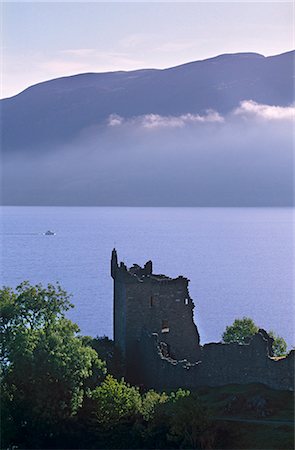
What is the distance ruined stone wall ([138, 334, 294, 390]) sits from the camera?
177 feet

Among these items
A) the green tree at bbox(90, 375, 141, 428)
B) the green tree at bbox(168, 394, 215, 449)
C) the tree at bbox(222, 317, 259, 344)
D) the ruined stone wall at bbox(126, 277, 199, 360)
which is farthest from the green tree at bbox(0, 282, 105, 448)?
the tree at bbox(222, 317, 259, 344)

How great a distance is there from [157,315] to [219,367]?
380 inches

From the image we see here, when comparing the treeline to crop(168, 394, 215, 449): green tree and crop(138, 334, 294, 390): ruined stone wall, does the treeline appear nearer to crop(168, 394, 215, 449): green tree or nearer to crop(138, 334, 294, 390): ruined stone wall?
crop(168, 394, 215, 449): green tree

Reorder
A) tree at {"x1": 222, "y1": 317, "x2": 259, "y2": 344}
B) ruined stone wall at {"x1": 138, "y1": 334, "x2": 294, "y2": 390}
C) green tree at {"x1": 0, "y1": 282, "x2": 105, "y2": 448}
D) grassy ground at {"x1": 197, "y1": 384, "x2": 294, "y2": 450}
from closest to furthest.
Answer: grassy ground at {"x1": 197, "y1": 384, "x2": 294, "y2": 450} < ruined stone wall at {"x1": 138, "y1": 334, "x2": 294, "y2": 390} < green tree at {"x1": 0, "y1": 282, "x2": 105, "y2": 448} < tree at {"x1": 222, "y1": 317, "x2": 259, "y2": 344}

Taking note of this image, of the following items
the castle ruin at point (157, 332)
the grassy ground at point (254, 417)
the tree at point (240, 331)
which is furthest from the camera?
the tree at point (240, 331)

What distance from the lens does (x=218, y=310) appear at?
144250mm

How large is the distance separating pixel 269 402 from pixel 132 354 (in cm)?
1504

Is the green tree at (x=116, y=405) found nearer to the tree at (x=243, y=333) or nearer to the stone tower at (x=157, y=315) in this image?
the stone tower at (x=157, y=315)

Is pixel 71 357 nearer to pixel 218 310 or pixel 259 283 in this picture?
pixel 218 310

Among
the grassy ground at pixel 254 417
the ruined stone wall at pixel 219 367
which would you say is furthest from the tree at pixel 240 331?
the grassy ground at pixel 254 417

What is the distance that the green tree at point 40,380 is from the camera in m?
55.5

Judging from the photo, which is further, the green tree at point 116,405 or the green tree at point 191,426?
the green tree at point 116,405

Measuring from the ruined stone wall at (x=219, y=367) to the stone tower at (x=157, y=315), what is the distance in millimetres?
1523

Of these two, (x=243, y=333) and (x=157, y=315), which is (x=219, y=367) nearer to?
(x=157, y=315)
